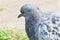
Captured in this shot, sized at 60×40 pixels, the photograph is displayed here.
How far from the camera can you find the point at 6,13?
7.34 m

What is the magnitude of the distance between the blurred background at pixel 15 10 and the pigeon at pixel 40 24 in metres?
1.42

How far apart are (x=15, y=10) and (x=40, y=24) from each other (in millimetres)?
2316

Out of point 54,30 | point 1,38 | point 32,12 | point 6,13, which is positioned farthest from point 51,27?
point 6,13

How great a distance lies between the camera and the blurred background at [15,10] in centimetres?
692

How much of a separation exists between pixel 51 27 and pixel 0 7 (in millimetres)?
2576

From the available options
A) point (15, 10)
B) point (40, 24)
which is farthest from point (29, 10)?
point (15, 10)

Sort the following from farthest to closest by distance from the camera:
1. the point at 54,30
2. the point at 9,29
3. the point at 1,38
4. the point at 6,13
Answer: the point at 6,13, the point at 9,29, the point at 1,38, the point at 54,30

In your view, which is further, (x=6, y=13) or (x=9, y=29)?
(x=6, y=13)

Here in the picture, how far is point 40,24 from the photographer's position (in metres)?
5.20

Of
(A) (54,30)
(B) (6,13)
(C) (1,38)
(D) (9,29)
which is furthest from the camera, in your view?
(B) (6,13)

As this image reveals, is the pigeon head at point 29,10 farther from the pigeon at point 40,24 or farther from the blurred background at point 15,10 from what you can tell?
the blurred background at point 15,10

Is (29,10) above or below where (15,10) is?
above

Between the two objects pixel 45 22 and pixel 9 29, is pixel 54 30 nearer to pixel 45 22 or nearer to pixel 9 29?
pixel 45 22

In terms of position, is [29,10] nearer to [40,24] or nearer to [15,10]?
[40,24]
